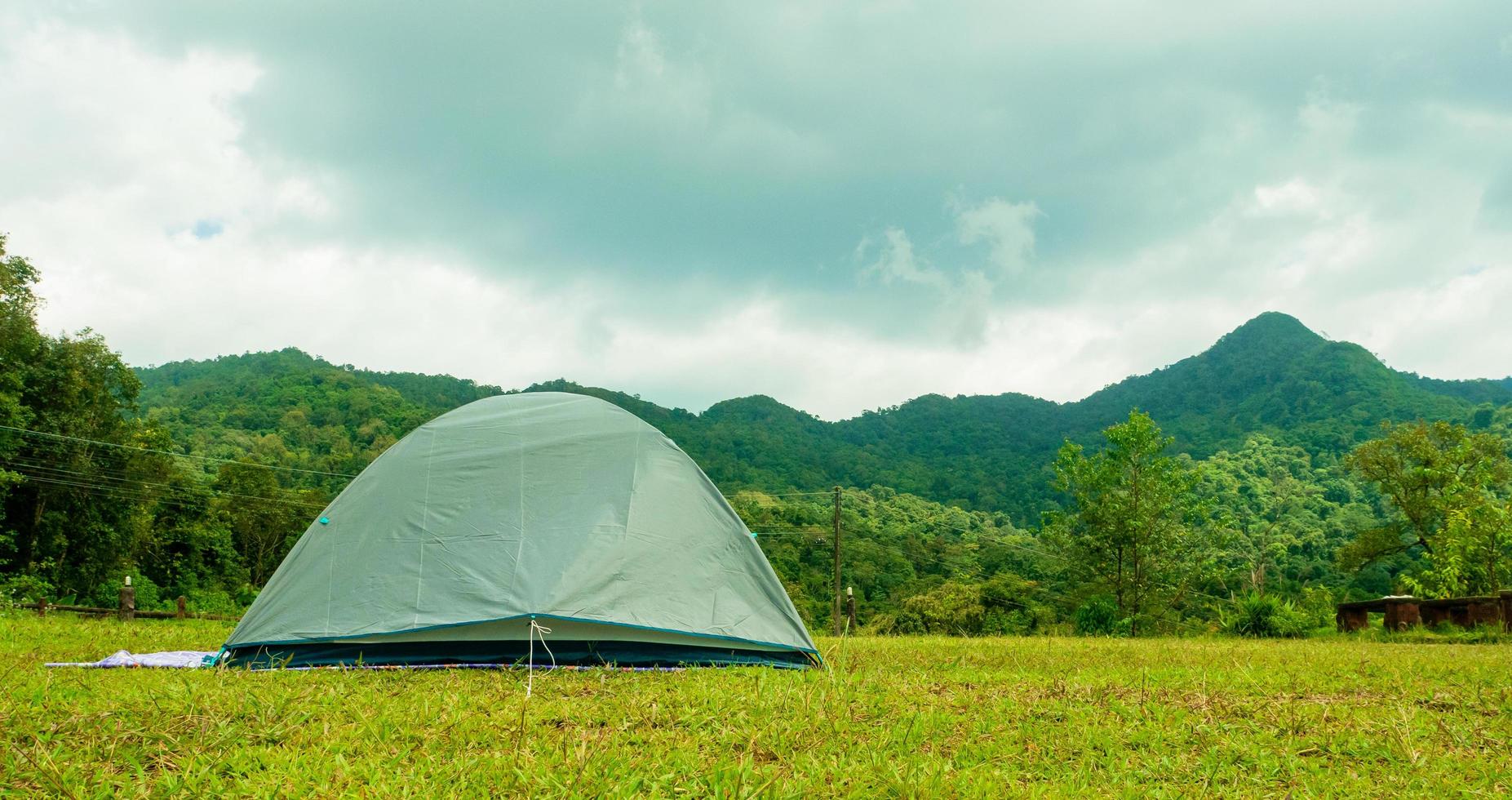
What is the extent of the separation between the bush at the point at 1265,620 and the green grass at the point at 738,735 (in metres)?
11.2

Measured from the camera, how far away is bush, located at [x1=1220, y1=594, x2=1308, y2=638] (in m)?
15.2

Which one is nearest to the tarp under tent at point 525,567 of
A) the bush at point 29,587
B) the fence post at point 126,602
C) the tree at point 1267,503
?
the fence post at point 126,602

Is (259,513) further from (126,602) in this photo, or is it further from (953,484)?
(953,484)

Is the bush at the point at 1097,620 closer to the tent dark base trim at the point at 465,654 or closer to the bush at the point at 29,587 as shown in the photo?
the tent dark base trim at the point at 465,654

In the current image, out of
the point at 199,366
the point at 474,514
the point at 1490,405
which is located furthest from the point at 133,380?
the point at 1490,405

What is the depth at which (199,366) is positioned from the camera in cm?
5350

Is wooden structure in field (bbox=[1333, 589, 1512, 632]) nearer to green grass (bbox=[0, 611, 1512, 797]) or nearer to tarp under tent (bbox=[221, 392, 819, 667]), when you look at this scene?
green grass (bbox=[0, 611, 1512, 797])

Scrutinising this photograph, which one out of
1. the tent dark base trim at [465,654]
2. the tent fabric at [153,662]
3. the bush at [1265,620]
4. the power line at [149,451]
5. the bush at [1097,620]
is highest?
the power line at [149,451]

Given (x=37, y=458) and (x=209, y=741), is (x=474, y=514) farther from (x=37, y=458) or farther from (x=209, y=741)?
(x=37, y=458)

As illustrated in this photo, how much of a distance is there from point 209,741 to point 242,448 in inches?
1713

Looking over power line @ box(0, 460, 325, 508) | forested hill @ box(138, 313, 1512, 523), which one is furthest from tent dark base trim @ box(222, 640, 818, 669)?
forested hill @ box(138, 313, 1512, 523)

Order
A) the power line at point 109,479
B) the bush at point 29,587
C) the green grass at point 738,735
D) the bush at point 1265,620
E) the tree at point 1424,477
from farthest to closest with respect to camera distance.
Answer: the tree at point 1424,477, the power line at point 109,479, the bush at point 29,587, the bush at point 1265,620, the green grass at point 738,735

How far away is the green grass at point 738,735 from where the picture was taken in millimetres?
2721

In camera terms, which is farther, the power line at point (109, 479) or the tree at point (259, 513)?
the tree at point (259, 513)
